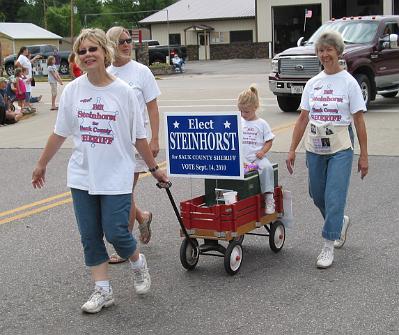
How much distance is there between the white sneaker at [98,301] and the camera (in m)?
4.70

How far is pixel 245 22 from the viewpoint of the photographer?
6316 centimetres

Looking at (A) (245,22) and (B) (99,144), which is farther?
(A) (245,22)

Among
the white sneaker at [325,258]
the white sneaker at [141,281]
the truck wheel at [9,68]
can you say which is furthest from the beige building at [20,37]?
the white sneaker at [141,281]

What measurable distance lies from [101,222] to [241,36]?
2385 inches

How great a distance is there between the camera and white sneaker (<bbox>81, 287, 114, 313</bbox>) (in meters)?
4.70

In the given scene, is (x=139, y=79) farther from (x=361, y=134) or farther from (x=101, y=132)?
(x=361, y=134)

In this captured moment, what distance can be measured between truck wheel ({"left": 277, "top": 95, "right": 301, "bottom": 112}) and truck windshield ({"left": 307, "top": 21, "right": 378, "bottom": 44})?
153 cm

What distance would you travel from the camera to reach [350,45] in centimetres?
1667

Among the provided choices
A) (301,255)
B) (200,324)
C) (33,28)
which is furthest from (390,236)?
(33,28)

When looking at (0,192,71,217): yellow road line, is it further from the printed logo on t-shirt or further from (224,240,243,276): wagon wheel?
the printed logo on t-shirt

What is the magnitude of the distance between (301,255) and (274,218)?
39cm

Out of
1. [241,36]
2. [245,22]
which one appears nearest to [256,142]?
[245,22]

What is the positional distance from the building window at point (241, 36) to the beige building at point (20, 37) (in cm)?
1944

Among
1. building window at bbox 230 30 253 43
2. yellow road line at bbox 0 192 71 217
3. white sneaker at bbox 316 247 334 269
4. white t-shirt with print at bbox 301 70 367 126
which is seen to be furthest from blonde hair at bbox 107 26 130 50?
building window at bbox 230 30 253 43
